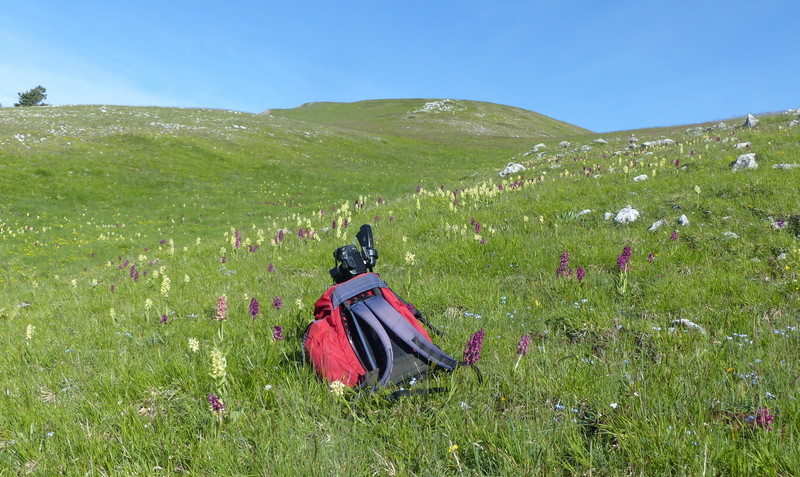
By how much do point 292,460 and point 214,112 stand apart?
8481 centimetres

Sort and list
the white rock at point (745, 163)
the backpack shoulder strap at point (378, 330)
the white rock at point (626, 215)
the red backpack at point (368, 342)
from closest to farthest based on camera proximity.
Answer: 1. the backpack shoulder strap at point (378, 330)
2. the red backpack at point (368, 342)
3. the white rock at point (626, 215)
4. the white rock at point (745, 163)

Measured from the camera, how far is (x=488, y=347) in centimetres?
360

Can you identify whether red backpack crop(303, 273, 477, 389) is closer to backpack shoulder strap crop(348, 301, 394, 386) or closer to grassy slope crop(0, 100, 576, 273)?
backpack shoulder strap crop(348, 301, 394, 386)

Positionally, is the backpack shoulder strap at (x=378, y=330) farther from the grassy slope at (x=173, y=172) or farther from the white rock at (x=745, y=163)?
the grassy slope at (x=173, y=172)

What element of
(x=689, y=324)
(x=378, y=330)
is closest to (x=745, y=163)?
(x=689, y=324)

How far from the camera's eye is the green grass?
2.20m

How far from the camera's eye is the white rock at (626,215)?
7418 millimetres

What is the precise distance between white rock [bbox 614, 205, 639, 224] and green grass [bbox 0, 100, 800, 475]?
13cm

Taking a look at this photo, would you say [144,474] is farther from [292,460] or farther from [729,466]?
[729,466]

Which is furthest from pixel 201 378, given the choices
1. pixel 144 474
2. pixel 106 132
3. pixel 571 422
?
pixel 106 132

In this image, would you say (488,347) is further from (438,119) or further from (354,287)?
(438,119)

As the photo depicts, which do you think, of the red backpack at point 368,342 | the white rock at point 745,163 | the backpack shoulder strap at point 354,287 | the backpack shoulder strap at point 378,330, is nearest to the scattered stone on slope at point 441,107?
the white rock at point 745,163

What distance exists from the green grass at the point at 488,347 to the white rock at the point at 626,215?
0.13 metres

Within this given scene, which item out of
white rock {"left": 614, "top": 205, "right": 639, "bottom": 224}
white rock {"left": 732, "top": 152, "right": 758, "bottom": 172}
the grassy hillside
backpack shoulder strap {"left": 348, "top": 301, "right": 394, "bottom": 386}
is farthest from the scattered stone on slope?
backpack shoulder strap {"left": 348, "top": 301, "right": 394, "bottom": 386}
